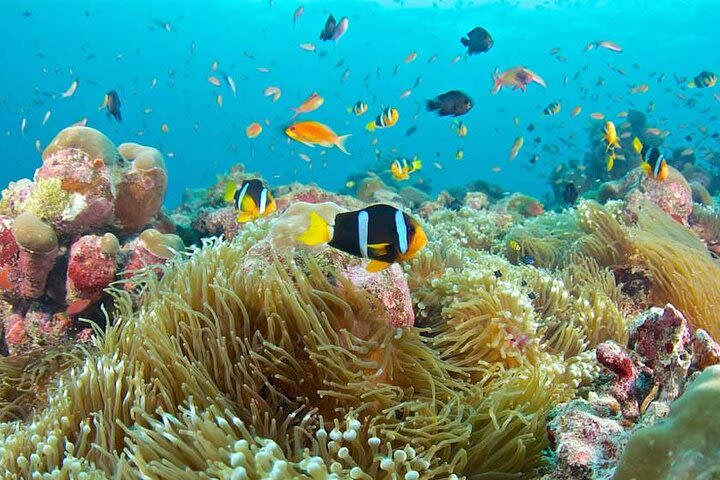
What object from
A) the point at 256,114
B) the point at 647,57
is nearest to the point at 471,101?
the point at 647,57

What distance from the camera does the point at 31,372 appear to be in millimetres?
3928

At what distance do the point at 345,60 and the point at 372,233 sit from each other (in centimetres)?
6932

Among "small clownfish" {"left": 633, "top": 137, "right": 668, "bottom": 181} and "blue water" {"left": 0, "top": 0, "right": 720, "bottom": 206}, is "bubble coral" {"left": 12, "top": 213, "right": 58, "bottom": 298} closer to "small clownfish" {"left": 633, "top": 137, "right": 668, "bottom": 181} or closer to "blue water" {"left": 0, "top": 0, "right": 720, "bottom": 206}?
"small clownfish" {"left": 633, "top": 137, "right": 668, "bottom": 181}

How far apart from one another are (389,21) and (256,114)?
177ft

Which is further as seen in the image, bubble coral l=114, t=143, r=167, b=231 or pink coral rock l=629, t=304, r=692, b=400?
bubble coral l=114, t=143, r=167, b=231

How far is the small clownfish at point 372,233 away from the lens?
8.20 feet

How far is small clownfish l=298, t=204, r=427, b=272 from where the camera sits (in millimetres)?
2500

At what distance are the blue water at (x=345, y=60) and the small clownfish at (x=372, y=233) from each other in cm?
2390

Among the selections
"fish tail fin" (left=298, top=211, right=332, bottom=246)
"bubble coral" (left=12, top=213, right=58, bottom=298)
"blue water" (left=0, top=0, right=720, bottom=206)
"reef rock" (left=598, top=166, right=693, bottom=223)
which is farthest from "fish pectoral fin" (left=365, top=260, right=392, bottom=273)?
"blue water" (left=0, top=0, right=720, bottom=206)

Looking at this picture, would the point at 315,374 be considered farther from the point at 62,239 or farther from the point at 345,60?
the point at 345,60

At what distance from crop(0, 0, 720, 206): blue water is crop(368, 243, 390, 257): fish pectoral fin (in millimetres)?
23967

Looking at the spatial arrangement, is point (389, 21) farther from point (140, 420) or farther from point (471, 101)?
point (140, 420)

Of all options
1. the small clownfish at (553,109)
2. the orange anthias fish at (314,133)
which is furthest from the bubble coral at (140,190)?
the small clownfish at (553,109)

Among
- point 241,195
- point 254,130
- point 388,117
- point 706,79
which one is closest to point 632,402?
point 241,195
